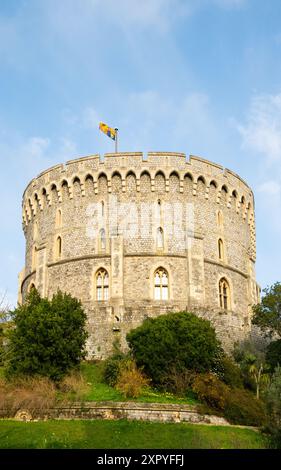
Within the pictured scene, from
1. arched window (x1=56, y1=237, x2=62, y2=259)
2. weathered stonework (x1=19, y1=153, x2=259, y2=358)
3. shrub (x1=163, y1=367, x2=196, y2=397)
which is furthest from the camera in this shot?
arched window (x1=56, y1=237, x2=62, y2=259)

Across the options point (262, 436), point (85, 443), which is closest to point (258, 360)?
point (262, 436)

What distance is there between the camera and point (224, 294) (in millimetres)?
40656

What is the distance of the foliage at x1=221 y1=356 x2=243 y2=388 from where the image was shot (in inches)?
1248

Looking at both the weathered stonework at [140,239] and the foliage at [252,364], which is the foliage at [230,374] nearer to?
the foliage at [252,364]

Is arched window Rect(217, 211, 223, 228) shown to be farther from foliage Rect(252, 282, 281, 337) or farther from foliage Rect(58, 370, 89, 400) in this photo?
foliage Rect(58, 370, 89, 400)

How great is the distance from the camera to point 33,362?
29.3 meters

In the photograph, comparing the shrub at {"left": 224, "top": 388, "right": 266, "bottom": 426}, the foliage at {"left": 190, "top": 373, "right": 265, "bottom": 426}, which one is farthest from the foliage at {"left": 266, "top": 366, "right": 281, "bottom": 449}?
the foliage at {"left": 190, "top": 373, "right": 265, "bottom": 426}

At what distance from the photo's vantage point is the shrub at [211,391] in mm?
28391

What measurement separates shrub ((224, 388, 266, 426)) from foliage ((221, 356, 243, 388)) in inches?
97.3

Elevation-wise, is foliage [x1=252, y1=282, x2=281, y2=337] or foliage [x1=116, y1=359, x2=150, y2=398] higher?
foliage [x1=252, y1=282, x2=281, y2=337]

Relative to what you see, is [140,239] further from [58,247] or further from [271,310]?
[271,310]

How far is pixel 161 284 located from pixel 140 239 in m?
2.87

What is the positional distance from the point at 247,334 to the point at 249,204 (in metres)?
9.54

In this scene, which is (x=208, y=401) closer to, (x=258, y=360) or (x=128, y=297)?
(x=258, y=360)
